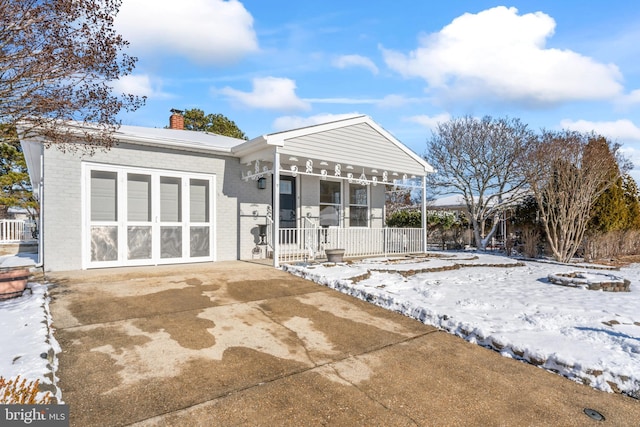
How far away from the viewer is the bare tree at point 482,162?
1559 centimetres

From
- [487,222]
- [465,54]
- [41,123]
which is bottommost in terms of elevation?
[487,222]

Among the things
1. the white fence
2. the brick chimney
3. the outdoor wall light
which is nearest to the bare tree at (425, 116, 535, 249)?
the outdoor wall light

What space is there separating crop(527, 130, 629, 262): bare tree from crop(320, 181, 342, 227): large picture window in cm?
630

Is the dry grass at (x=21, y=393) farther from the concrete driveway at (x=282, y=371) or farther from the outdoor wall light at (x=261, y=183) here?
the outdoor wall light at (x=261, y=183)

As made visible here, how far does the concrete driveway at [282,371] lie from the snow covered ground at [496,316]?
0.20 m

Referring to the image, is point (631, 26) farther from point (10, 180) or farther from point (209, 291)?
point (10, 180)

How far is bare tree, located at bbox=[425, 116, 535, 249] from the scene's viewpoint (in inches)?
614

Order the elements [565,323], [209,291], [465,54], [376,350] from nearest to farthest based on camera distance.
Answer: [376,350] → [565,323] → [209,291] → [465,54]

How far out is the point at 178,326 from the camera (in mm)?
4348

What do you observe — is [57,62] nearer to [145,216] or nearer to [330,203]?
[145,216]

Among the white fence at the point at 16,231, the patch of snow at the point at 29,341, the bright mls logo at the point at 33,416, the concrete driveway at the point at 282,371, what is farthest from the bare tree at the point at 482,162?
the white fence at the point at 16,231

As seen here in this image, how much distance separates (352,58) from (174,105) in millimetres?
7178

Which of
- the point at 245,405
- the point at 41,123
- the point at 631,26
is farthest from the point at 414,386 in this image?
the point at 631,26

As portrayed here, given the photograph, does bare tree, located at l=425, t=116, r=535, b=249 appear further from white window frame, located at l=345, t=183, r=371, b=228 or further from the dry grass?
the dry grass
